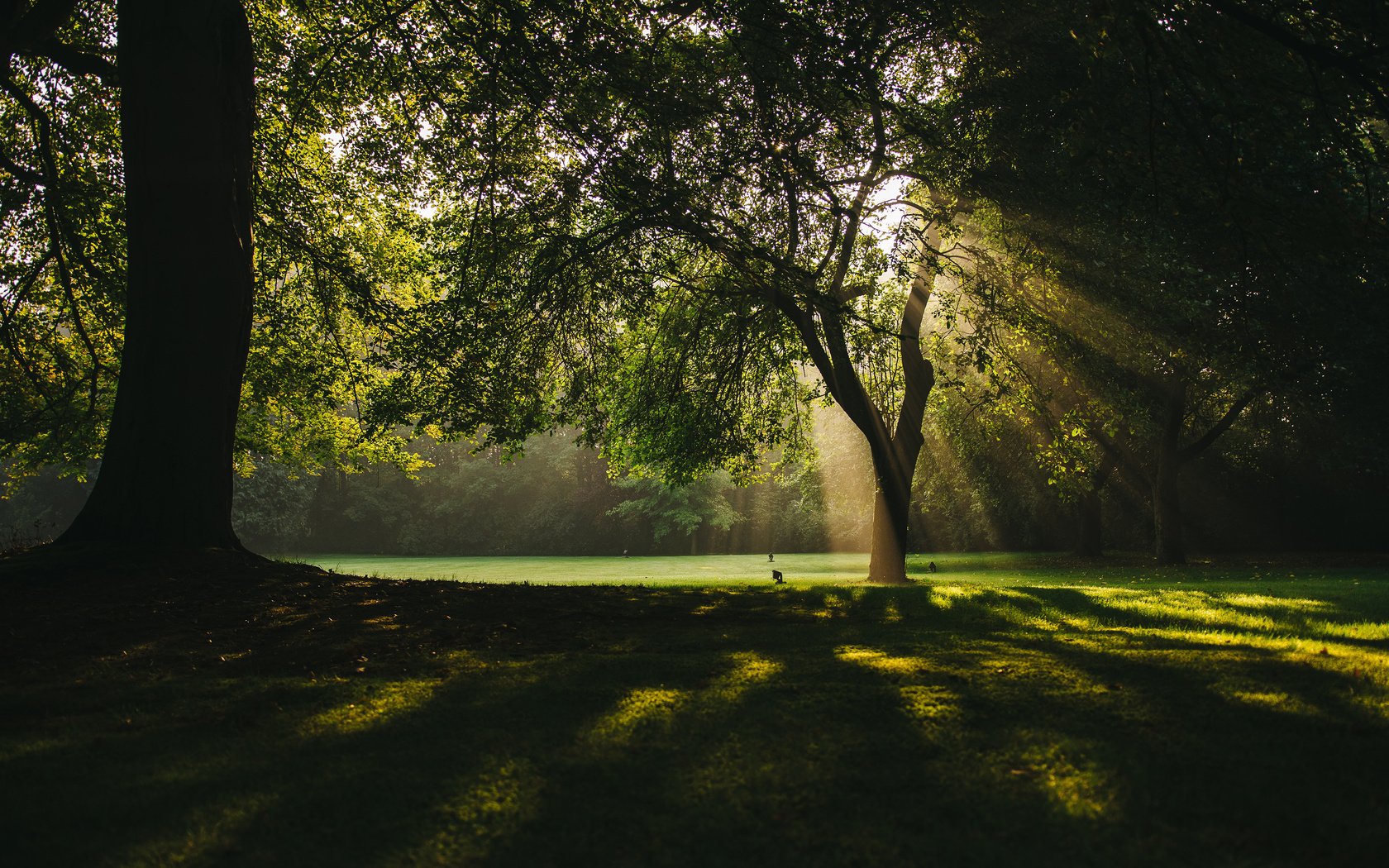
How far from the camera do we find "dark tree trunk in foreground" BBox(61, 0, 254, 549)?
7938mm

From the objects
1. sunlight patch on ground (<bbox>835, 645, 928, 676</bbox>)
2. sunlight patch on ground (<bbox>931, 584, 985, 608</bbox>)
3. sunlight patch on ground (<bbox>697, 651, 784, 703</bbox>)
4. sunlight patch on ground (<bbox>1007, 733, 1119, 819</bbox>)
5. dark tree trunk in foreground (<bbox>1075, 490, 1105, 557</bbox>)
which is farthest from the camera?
dark tree trunk in foreground (<bbox>1075, 490, 1105, 557</bbox>)

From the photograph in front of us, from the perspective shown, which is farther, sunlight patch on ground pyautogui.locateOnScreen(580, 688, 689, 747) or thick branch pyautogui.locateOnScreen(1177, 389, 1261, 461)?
thick branch pyautogui.locateOnScreen(1177, 389, 1261, 461)

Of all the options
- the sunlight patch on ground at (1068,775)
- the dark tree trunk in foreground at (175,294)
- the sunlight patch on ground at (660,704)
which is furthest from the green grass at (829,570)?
the sunlight patch on ground at (1068,775)

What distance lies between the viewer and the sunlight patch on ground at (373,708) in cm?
389

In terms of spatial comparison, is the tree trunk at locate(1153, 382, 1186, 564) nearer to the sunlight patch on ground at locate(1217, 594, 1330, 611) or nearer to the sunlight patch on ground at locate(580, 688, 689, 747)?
the sunlight patch on ground at locate(1217, 594, 1330, 611)

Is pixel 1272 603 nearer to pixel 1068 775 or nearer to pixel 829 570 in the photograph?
pixel 1068 775

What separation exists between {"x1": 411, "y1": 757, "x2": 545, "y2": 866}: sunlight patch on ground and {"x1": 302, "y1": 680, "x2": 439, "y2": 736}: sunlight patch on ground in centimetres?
89

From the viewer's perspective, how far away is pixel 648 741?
12.1ft

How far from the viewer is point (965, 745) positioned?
3.56 meters

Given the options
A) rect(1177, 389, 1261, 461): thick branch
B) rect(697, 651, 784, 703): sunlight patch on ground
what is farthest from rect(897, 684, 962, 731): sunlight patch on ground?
rect(1177, 389, 1261, 461): thick branch

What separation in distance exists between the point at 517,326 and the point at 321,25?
16.8 ft

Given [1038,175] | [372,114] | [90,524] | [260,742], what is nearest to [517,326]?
[372,114]

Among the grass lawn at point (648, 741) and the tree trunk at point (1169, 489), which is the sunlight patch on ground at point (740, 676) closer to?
the grass lawn at point (648, 741)

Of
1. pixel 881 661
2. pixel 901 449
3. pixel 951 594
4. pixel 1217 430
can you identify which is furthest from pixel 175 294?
pixel 1217 430
